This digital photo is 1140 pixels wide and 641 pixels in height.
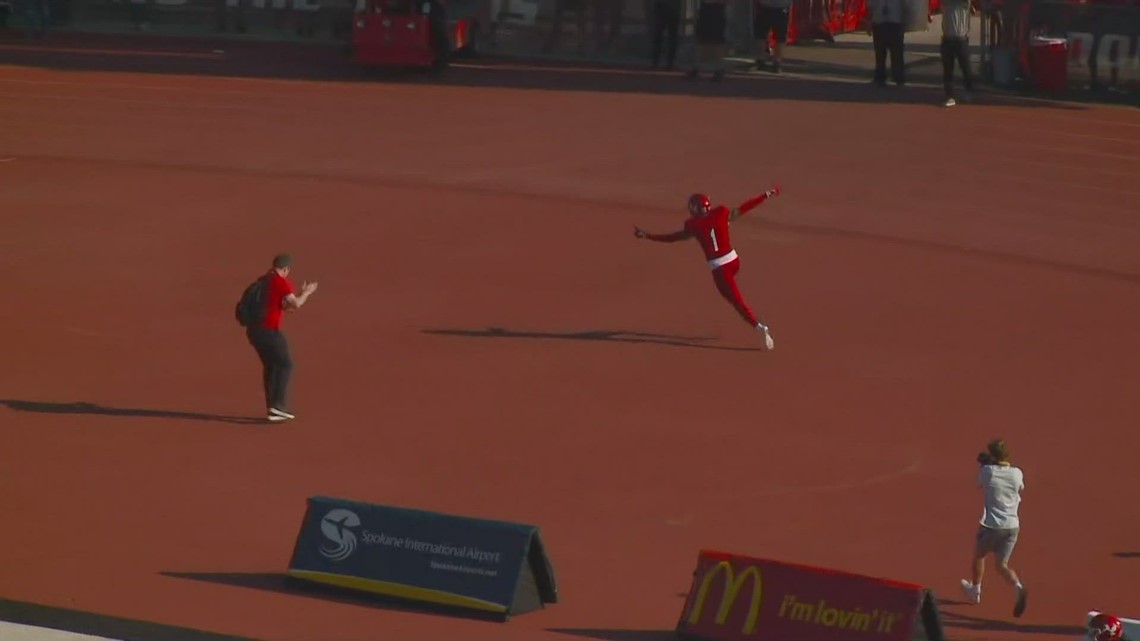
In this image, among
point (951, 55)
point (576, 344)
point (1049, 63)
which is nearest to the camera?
point (576, 344)

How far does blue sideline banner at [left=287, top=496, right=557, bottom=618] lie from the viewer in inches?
437

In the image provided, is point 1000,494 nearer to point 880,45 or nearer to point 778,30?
point 880,45

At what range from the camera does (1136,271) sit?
21.1 m

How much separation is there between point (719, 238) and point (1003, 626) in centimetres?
684

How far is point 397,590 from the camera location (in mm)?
11367

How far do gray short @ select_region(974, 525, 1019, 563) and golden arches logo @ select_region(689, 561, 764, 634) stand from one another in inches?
67.3

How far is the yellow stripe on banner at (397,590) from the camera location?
1113cm

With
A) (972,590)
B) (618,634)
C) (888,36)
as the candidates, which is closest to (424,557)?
(618,634)

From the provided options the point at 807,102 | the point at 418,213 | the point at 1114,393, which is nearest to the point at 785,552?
the point at 1114,393

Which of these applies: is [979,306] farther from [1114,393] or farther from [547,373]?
[547,373]

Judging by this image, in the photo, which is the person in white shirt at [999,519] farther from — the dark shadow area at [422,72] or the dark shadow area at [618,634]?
the dark shadow area at [422,72]

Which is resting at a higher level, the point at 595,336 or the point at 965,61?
the point at 965,61

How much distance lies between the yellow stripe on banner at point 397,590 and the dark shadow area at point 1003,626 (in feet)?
9.74

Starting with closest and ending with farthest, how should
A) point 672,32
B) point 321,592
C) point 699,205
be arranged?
1. point 321,592
2. point 699,205
3. point 672,32
